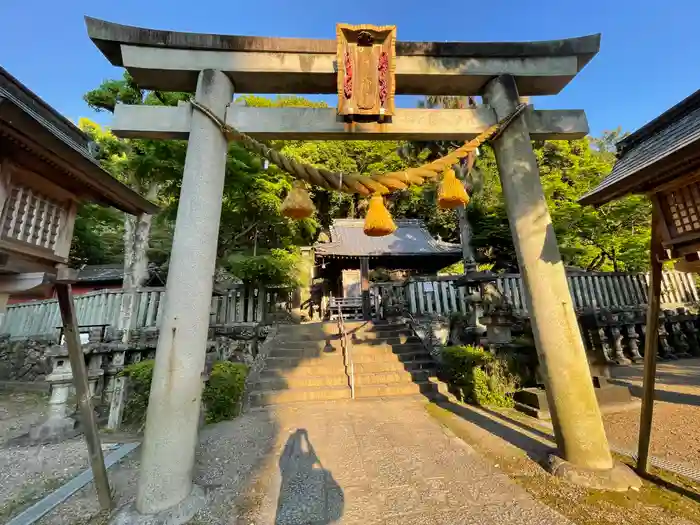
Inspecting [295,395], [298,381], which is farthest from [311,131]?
[298,381]

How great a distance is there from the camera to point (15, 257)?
2.48 m

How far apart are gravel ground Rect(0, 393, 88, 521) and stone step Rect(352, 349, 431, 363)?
18.0ft

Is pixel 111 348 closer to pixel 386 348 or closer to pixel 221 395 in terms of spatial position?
pixel 221 395

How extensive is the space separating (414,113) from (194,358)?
382cm

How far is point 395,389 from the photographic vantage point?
7.03m

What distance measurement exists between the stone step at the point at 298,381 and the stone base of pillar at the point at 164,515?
4.23m

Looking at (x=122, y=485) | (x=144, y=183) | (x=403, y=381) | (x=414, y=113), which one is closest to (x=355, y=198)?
(x=144, y=183)

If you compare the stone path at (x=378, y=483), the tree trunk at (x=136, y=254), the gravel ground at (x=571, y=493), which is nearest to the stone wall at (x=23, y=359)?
the tree trunk at (x=136, y=254)

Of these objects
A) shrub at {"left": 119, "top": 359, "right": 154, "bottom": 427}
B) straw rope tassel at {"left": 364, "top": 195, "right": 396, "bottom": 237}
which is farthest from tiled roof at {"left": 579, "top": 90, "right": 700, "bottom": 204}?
shrub at {"left": 119, "top": 359, "right": 154, "bottom": 427}

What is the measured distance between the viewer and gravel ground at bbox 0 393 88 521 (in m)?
3.34

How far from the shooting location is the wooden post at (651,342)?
3.03 m

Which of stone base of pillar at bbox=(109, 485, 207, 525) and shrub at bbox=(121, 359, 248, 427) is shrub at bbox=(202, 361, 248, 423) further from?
stone base of pillar at bbox=(109, 485, 207, 525)

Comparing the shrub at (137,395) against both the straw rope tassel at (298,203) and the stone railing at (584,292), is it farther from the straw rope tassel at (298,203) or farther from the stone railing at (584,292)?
the stone railing at (584,292)

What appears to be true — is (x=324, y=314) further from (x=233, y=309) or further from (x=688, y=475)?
(x=688, y=475)
